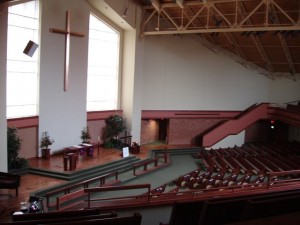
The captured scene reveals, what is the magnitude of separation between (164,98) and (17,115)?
305 inches

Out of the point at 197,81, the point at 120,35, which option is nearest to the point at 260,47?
the point at 197,81

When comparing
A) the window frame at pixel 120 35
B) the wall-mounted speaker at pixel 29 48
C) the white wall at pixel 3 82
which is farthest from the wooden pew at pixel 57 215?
the window frame at pixel 120 35

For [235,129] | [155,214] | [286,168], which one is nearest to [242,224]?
[155,214]

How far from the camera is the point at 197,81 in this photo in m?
17.9

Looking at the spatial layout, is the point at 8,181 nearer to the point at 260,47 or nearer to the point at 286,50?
the point at 260,47

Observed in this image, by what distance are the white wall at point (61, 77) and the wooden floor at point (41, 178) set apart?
1.15 m

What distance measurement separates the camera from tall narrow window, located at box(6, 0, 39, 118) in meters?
11.4

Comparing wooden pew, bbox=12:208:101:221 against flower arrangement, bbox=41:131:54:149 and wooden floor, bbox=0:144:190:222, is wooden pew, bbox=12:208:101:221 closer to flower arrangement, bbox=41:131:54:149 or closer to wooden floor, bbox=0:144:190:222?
wooden floor, bbox=0:144:190:222

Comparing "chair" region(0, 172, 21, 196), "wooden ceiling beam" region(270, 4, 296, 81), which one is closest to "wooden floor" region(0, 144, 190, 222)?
"chair" region(0, 172, 21, 196)

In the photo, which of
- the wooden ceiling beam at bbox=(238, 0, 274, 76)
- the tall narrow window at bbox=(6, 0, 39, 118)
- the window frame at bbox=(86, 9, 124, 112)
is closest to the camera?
the tall narrow window at bbox=(6, 0, 39, 118)

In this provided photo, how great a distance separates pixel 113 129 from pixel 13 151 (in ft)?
17.4

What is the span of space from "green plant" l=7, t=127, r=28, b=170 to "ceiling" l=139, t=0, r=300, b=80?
724 centimetres

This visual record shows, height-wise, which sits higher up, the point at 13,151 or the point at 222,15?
the point at 222,15

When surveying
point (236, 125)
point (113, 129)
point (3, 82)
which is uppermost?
point (3, 82)
